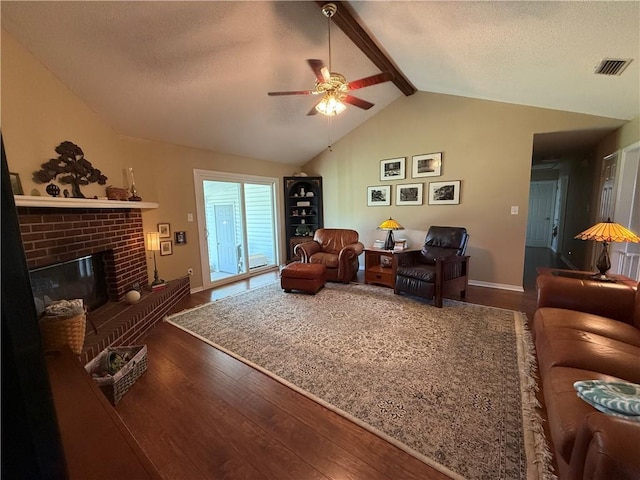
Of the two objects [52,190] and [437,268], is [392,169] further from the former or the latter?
[52,190]

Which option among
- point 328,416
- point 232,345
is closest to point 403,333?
point 328,416

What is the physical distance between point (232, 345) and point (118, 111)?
9.39ft

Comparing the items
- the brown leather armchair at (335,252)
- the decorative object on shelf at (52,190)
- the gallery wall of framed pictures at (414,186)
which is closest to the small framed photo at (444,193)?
the gallery wall of framed pictures at (414,186)

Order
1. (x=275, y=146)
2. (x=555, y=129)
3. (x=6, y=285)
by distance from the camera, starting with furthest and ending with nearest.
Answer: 1. (x=275, y=146)
2. (x=555, y=129)
3. (x=6, y=285)

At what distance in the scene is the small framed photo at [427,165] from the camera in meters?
4.17

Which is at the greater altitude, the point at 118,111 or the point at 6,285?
the point at 118,111

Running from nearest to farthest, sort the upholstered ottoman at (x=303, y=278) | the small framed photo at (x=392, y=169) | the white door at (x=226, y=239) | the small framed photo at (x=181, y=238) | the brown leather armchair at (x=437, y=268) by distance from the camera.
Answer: the brown leather armchair at (x=437, y=268)
the upholstered ottoman at (x=303, y=278)
the small framed photo at (x=181, y=238)
the small framed photo at (x=392, y=169)
the white door at (x=226, y=239)

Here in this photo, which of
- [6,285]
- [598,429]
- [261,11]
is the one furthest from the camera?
[261,11]

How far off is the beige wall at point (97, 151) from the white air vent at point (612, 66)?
4567 millimetres

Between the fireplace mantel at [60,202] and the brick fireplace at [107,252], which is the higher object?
the fireplace mantel at [60,202]

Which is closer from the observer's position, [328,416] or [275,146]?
[328,416]

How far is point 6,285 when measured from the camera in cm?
46

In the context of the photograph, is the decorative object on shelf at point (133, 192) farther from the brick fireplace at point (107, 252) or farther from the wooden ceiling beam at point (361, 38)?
the wooden ceiling beam at point (361, 38)

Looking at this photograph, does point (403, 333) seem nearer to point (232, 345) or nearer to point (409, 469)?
point (409, 469)
